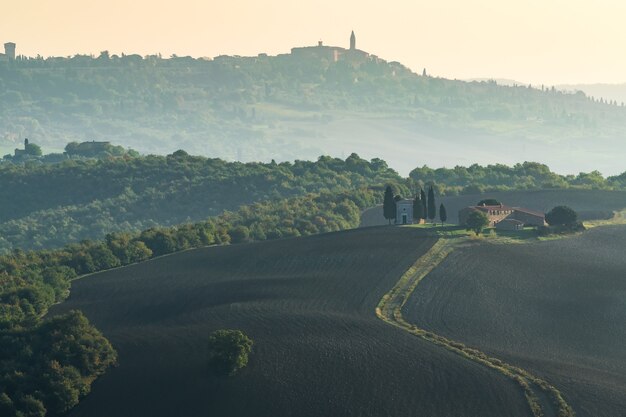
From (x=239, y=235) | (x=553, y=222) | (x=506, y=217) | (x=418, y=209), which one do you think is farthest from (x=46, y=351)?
(x=553, y=222)

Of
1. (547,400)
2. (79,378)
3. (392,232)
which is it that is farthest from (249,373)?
(392,232)

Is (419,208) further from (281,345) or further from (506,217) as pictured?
(281,345)

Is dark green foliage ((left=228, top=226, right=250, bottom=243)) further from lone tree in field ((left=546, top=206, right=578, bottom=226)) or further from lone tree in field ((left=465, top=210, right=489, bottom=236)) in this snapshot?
lone tree in field ((left=546, top=206, right=578, bottom=226))

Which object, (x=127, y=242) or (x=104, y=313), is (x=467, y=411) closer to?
(x=104, y=313)

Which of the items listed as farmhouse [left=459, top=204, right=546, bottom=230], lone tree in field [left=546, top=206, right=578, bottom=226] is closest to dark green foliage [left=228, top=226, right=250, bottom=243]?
farmhouse [left=459, top=204, right=546, bottom=230]

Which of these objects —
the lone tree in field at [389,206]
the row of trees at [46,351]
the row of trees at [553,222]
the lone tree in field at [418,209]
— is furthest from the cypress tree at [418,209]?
the row of trees at [46,351]
